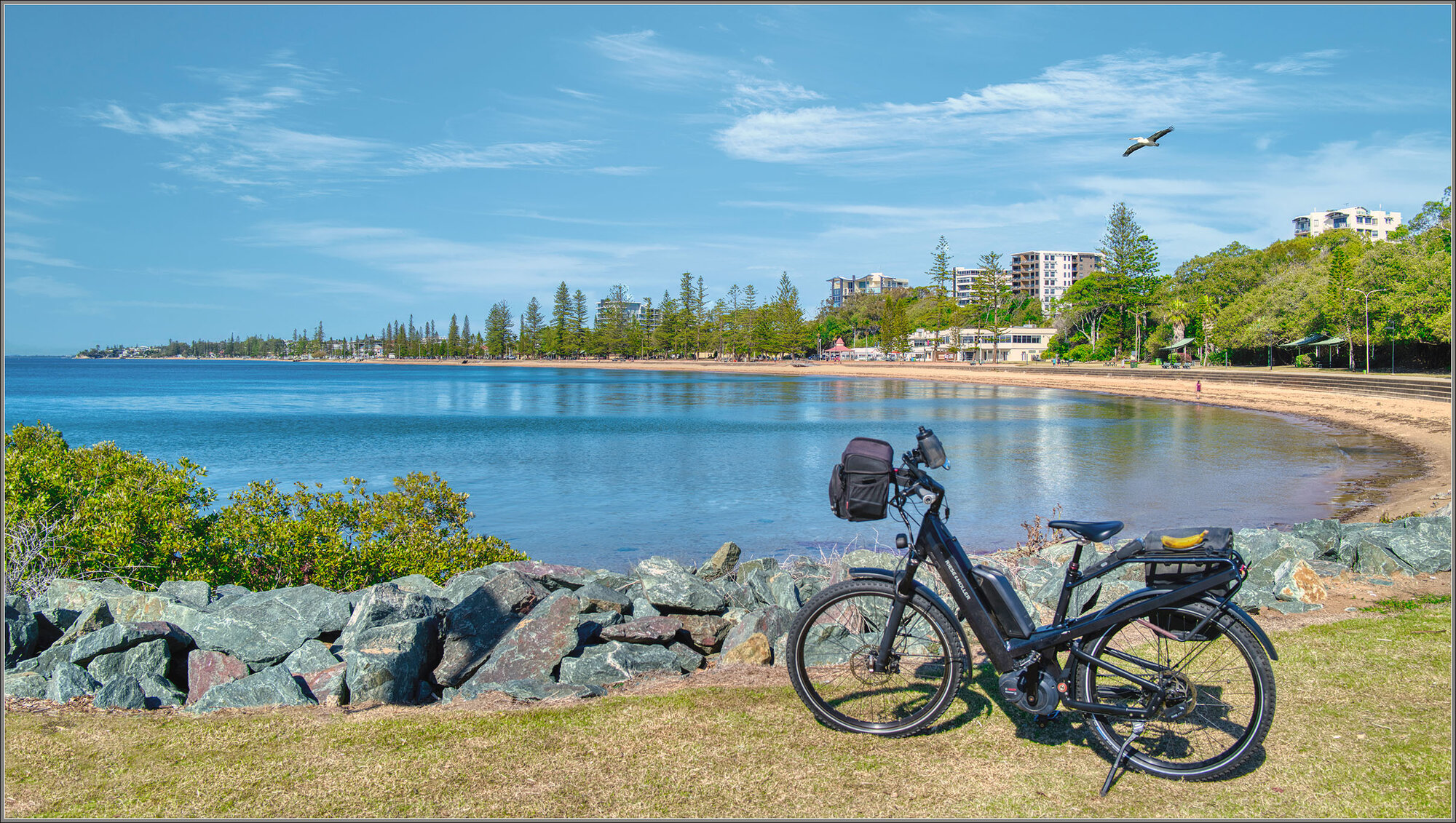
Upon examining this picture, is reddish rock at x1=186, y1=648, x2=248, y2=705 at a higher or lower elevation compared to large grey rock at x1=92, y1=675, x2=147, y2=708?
lower

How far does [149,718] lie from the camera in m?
4.45

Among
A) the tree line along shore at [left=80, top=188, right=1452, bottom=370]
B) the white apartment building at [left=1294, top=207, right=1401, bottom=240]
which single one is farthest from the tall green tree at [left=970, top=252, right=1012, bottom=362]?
the white apartment building at [left=1294, top=207, right=1401, bottom=240]

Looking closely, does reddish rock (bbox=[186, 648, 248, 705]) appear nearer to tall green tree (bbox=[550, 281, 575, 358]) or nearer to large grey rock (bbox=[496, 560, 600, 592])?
large grey rock (bbox=[496, 560, 600, 592])

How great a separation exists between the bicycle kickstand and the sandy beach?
13.1 meters

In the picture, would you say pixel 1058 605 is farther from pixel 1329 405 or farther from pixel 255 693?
pixel 1329 405

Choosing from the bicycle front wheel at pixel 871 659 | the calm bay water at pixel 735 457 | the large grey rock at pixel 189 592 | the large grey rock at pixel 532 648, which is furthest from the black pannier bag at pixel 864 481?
the calm bay water at pixel 735 457

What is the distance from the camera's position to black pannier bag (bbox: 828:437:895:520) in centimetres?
392

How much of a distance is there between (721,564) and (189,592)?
5.65 m

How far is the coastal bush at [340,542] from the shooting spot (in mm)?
8516

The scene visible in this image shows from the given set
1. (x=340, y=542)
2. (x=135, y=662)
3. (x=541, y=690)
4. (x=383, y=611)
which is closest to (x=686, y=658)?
(x=541, y=690)

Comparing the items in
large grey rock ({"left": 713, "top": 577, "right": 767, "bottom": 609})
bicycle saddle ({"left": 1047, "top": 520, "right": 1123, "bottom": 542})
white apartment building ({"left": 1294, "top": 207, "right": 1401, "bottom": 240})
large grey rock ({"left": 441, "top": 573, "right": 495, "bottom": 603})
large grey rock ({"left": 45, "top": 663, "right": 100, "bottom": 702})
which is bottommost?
large grey rock ({"left": 713, "top": 577, "right": 767, "bottom": 609})

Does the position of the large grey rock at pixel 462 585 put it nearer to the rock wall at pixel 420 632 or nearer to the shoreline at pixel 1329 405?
the rock wall at pixel 420 632

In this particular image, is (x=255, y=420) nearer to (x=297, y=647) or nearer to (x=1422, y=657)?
(x=297, y=647)

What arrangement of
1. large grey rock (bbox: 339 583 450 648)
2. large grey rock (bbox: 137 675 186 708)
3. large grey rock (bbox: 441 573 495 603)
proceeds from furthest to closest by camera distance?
large grey rock (bbox: 441 573 495 603) → large grey rock (bbox: 339 583 450 648) → large grey rock (bbox: 137 675 186 708)
